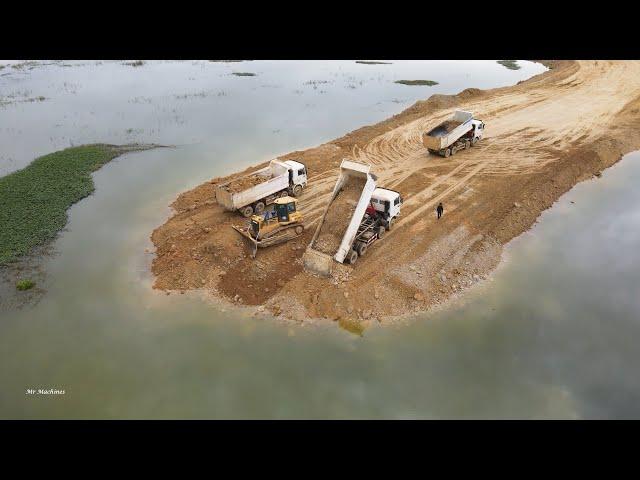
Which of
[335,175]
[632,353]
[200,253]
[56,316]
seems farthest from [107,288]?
[632,353]

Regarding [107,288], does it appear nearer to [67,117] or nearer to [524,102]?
[67,117]

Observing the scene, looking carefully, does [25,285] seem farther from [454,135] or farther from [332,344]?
[454,135]

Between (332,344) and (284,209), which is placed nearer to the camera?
(332,344)

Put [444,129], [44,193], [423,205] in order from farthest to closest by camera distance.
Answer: [444,129]
[44,193]
[423,205]

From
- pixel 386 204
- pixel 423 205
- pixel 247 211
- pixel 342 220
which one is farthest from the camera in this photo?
pixel 423 205

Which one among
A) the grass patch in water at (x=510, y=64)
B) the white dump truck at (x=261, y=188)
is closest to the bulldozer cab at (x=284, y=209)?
the white dump truck at (x=261, y=188)

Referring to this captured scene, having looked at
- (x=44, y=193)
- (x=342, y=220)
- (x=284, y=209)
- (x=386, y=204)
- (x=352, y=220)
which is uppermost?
(x=352, y=220)

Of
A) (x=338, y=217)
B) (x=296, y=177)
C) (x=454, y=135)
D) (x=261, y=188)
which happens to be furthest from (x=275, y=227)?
(x=454, y=135)

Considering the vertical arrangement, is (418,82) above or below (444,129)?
below
